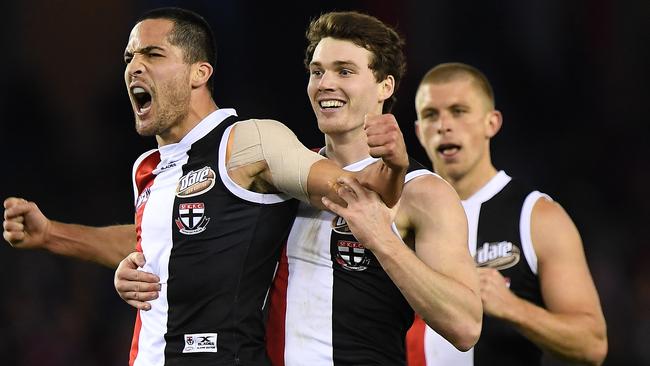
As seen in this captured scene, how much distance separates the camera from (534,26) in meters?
10.6

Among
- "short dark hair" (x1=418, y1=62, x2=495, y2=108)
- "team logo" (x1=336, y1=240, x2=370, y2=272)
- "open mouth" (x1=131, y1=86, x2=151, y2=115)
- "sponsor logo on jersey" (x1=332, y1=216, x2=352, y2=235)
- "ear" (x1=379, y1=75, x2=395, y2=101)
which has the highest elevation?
"short dark hair" (x1=418, y1=62, x2=495, y2=108)

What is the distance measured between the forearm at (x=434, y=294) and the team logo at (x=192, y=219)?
674mm

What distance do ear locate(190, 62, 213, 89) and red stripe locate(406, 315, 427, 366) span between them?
1692mm

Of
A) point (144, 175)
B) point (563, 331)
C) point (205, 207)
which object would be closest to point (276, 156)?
point (205, 207)

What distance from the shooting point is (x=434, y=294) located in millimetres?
3561

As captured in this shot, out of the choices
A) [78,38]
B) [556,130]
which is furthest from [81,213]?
[556,130]

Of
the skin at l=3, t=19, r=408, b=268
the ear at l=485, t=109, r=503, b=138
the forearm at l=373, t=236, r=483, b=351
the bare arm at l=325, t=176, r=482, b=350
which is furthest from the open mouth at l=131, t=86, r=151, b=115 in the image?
the ear at l=485, t=109, r=503, b=138

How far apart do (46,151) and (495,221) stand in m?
6.28

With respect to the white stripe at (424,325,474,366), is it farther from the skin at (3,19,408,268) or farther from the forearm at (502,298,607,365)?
the skin at (3,19,408,268)

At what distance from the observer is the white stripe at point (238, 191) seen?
3750mm

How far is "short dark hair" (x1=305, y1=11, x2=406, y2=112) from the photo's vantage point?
4188 millimetres

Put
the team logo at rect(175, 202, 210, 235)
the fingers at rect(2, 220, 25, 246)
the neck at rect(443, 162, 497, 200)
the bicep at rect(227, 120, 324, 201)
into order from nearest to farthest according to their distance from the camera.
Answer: the bicep at rect(227, 120, 324, 201) → the team logo at rect(175, 202, 210, 235) → the fingers at rect(2, 220, 25, 246) → the neck at rect(443, 162, 497, 200)

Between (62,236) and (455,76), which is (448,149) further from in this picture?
(62,236)

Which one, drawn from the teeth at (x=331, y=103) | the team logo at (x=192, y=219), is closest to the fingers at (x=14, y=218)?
the team logo at (x=192, y=219)
